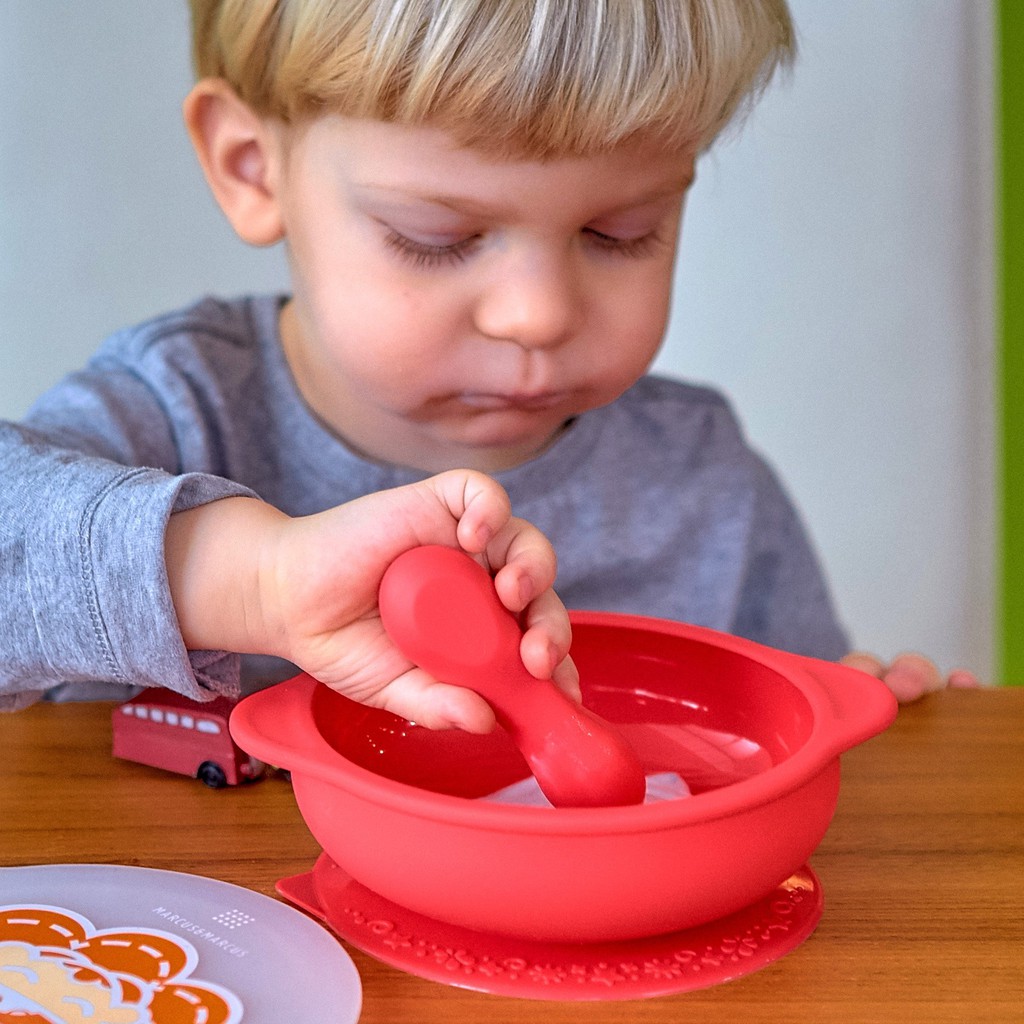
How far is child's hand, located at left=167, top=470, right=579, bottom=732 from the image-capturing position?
1.77ft

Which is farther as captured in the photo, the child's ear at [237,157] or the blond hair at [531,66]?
the child's ear at [237,157]

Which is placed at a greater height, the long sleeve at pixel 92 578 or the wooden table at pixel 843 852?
the long sleeve at pixel 92 578

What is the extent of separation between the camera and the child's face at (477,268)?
724 millimetres

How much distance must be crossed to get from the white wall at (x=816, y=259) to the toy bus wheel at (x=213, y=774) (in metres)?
1.02

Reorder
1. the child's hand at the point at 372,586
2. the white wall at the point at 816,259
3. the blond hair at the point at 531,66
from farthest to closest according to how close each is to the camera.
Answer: the white wall at the point at 816,259 → the blond hair at the point at 531,66 → the child's hand at the point at 372,586

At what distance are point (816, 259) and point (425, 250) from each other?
1095mm

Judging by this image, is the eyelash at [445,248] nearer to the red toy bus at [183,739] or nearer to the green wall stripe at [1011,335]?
the red toy bus at [183,739]

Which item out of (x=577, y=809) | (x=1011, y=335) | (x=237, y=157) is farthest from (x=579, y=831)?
(x=1011, y=335)

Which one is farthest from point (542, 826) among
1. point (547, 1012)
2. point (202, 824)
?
point (202, 824)

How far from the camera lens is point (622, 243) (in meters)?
0.80

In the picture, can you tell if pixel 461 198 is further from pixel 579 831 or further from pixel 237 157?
pixel 579 831

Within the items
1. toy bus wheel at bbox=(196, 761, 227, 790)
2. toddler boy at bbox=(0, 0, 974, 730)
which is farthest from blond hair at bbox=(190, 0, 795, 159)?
toy bus wheel at bbox=(196, 761, 227, 790)

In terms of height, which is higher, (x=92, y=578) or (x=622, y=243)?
(x=622, y=243)

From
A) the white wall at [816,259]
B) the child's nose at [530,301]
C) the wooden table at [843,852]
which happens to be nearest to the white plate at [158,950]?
the wooden table at [843,852]
